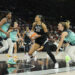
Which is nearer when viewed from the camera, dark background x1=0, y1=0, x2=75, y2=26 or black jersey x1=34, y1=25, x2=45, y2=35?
black jersey x1=34, y1=25, x2=45, y2=35

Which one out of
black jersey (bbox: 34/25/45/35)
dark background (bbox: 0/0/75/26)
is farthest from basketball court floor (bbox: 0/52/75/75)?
dark background (bbox: 0/0/75/26)

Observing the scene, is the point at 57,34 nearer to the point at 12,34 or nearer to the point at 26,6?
the point at 26,6

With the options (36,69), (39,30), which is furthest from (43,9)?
(36,69)

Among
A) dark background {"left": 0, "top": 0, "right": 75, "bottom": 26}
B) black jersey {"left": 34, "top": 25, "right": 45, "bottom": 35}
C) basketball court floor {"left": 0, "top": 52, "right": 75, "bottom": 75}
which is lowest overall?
basketball court floor {"left": 0, "top": 52, "right": 75, "bottom": 75}

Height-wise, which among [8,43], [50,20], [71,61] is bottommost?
[71,61]

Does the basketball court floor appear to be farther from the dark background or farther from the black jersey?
the dark background

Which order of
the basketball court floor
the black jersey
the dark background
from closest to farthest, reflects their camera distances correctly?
the basketball court floor < the black jersey < the dark background

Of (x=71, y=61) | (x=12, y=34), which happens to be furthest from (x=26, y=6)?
(x=71, y=61)

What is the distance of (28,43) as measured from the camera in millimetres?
14656

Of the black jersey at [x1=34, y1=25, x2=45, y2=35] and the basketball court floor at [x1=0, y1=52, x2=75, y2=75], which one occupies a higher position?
the black jersey at [x1=34, y1=25, x2=45, y2=35]

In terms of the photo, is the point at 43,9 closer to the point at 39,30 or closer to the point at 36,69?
the point at 39,30

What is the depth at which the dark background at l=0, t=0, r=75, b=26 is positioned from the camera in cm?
1905

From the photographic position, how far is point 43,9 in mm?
21359

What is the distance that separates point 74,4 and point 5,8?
6.04 meters
